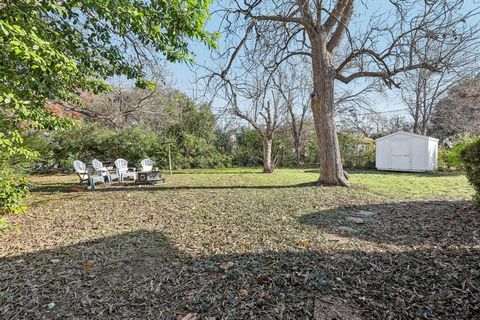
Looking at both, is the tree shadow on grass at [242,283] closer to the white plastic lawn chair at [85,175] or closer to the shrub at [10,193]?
the shrub at [10,193]

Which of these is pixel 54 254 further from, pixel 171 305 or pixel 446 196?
pixel 446 196

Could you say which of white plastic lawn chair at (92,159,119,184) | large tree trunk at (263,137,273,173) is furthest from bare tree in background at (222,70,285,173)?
white plastic lawn chair at (92,159,119,184)

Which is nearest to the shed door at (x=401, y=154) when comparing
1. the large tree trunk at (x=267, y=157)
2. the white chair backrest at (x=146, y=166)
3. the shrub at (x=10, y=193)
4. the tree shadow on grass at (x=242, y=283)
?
the large tree trunk at (x=267, y=157)

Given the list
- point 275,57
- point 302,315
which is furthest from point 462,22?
point 302,315

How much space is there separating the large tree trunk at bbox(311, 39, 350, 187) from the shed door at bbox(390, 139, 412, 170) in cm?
739

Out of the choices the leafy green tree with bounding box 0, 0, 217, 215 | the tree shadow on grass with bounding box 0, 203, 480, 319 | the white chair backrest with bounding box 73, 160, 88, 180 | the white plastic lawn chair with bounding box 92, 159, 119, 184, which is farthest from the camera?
the white plastic lawn chair with bounding box 92, 159, 119, 184

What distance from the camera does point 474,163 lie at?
3.65m

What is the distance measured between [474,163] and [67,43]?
19.7 feet

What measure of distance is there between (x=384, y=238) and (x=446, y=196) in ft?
12.1

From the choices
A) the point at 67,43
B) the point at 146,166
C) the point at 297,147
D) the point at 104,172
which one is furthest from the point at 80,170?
the point at 297,147

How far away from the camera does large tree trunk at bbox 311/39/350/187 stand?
Answer: 21.7 ft

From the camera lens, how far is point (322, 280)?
2002 mm

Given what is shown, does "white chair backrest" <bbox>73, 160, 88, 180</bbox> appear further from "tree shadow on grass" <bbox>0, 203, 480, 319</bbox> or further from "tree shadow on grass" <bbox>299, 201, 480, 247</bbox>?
"tree shadow on grass" <bbox>299, 201, 480, 247</bbox>

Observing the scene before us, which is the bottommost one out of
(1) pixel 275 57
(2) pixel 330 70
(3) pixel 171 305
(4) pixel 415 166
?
(3) pixel 171 305
